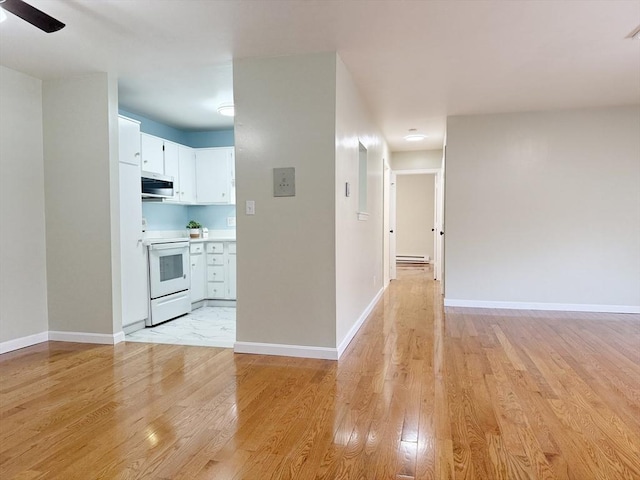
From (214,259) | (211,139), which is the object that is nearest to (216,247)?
(214,259)

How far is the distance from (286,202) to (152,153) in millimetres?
2236

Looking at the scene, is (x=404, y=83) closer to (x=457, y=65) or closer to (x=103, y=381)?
(x=457, y=65)

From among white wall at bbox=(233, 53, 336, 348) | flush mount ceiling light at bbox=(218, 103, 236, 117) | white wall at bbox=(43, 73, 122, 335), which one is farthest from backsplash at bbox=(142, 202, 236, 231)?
white wall at bbox=(233, 53, 336, 348)

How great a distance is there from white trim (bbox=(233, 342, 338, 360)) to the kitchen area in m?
0.28

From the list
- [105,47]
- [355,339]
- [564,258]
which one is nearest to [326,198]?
[355,339]

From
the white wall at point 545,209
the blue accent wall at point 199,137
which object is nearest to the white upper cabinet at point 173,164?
the blue accent wall at point 199,137

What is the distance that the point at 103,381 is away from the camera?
2697mm

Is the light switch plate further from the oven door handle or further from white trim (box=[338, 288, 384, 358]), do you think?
the oven door handle

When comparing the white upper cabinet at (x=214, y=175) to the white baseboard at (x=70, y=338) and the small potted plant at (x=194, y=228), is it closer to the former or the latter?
the small potted plant at (x=194, y=228)

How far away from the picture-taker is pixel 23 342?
3502 millimetres

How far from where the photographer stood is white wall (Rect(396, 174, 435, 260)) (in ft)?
35.1

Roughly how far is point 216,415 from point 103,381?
3.32 feet

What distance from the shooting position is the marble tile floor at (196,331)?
3.69 metres

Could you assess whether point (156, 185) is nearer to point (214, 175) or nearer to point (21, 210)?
point (214, 175)
